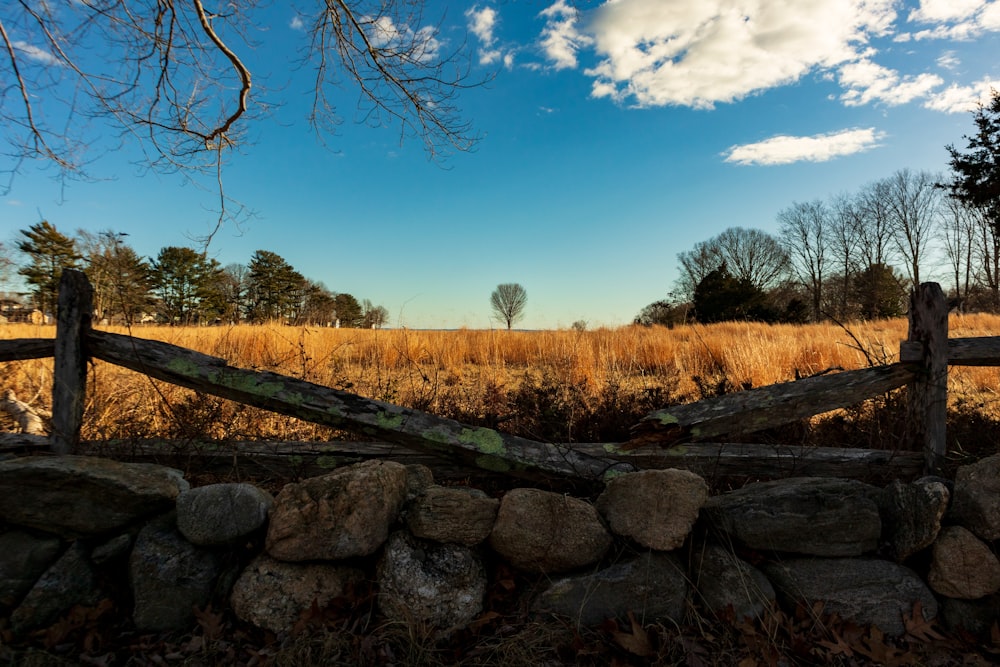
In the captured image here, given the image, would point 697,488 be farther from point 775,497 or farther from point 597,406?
point 597,406

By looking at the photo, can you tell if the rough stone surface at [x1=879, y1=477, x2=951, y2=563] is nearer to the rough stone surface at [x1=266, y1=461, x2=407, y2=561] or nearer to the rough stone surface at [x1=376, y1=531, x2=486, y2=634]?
the rough stone surface at [x1=376, y1=531, x2=486, y2=634]

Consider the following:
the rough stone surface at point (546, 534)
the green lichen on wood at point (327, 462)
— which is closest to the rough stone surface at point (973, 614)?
the rough stone surface at point (546, 534)

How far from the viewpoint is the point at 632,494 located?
1954 millimetres

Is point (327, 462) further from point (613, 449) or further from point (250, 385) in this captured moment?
point (613, 449)

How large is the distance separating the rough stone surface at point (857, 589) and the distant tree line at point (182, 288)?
4.74m

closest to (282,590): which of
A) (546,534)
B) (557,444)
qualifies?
(546,534)

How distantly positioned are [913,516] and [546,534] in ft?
4.84

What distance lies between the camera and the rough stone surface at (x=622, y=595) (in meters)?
1.80

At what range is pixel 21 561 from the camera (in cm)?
193

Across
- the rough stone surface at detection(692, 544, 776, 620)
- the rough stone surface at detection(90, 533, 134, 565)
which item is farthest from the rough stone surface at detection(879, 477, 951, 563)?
the rough stone surface at detection(90, 533, 134, 565)

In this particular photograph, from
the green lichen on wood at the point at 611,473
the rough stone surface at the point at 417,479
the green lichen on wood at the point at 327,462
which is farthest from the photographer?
the green lichen on wood at the point at 327,462

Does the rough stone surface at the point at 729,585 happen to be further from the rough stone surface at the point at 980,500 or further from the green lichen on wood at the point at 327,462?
the green lichen on wood at the point at 327,462

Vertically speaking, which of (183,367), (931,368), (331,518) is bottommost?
(331,518)

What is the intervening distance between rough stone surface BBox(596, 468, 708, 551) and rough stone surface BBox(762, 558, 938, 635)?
454 millimetres
